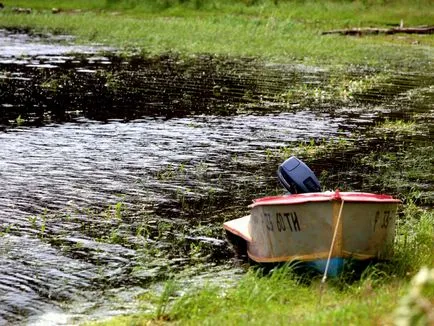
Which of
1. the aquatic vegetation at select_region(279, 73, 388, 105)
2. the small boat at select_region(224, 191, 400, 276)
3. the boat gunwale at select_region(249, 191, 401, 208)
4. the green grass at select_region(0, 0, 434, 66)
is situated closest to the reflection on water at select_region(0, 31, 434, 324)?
the aquatic vegetation at select_region(279, 73, 388, 105)

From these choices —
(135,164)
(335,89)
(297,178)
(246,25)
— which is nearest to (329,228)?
(297,178)

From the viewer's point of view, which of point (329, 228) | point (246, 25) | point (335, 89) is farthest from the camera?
point (246, 25)

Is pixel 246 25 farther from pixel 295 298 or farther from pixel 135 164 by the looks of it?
pixel 295 298

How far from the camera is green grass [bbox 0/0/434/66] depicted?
49062mm

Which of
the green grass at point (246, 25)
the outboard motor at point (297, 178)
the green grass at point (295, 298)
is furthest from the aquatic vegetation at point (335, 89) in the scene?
the green grass at point (295, 298)

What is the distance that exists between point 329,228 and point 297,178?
2668 millimetres

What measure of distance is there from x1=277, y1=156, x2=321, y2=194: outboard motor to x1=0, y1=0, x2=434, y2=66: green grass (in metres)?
30.8

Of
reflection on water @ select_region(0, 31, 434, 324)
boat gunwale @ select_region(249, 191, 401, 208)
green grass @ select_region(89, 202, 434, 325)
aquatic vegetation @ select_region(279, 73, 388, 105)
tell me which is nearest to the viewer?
green grass @ select_region(89, 202, 434, 325)

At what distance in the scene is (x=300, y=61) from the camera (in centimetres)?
4516

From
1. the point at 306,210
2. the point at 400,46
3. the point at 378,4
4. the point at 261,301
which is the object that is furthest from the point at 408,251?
the point at 378,4

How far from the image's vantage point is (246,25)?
5909 cm

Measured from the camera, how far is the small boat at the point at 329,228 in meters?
11.8

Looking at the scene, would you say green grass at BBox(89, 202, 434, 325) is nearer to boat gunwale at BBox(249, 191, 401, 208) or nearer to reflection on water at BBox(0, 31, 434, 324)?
reflection on water at BBox(0, 31, 434, 324)

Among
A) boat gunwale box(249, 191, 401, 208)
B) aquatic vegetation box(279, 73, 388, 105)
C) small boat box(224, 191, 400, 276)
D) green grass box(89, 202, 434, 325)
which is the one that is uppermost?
boat gunwale box(249, 191, 401, 208)
